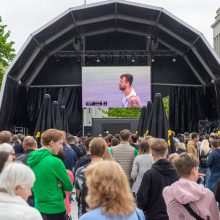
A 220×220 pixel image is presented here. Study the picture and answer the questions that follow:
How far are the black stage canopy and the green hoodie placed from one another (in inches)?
756

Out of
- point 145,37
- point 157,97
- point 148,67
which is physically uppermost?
point 145,37

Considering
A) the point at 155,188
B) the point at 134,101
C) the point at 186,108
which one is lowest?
the point at 155,188

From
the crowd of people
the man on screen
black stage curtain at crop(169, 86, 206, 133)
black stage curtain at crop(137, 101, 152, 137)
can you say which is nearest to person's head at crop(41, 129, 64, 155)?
the crowd of people

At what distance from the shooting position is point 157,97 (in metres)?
14.8

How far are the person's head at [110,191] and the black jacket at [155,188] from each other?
2.67m

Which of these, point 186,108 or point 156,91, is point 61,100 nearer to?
point 156,91

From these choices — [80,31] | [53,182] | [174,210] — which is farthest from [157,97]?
[80,31]

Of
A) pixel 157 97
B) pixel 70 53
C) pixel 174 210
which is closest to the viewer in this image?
pixel 174 210

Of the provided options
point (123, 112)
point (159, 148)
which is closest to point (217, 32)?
point (123, 112)

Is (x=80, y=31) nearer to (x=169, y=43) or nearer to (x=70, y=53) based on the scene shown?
(x=70, y=53)

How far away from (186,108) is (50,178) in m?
25.0

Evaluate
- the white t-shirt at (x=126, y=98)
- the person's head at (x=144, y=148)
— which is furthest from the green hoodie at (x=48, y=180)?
the white t-shirt at (x=126, y=98)

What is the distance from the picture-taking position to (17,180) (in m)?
3.65

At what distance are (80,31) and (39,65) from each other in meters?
2.99
